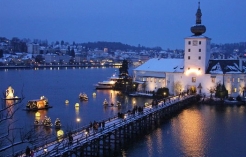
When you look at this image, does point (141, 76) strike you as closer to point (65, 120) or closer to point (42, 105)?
point (42, 105)

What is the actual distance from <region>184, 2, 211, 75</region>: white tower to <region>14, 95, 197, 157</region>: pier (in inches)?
537

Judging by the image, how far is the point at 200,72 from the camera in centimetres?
4925

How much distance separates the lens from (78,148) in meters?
19.5

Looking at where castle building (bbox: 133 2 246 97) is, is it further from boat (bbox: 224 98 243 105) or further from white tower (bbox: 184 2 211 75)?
boat (bbox: 224 98 243 105)

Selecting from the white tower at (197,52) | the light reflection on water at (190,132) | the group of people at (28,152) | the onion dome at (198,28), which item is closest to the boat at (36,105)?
the light reflection on water at (190,132)

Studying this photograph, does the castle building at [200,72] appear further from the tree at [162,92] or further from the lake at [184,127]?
the lake at [184,127]

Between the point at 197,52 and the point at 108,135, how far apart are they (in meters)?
29.3

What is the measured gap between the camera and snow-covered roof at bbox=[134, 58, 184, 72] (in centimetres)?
5187

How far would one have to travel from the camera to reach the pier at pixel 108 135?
18359 millimetres

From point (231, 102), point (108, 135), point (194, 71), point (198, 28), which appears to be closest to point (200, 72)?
point (194, 71)

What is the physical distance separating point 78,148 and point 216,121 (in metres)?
16.8

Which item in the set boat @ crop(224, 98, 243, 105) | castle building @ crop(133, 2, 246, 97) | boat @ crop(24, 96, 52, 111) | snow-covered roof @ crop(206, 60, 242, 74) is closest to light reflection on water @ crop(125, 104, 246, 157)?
boat @ crop(224, 98, 243, 105)

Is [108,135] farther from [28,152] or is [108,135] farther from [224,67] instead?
[224,67]

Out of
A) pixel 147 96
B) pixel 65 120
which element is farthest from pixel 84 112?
pixel 147 96
